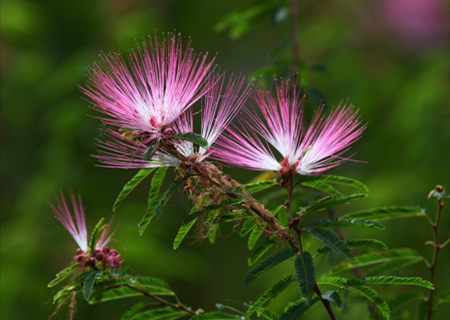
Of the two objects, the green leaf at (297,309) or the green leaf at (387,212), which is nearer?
the green leaf at (297,309)

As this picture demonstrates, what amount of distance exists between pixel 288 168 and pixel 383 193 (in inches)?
100

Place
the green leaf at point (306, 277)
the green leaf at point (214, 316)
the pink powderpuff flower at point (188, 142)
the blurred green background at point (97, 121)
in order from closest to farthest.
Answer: the green leaf at point (306, 277)
the pink powderpuff flower at point (188, 142)
the green leaf at point (214, 316)
the blurred green background at point (97, 121)

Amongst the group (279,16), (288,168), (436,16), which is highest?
(436,16)

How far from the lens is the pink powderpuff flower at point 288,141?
4.28 feet

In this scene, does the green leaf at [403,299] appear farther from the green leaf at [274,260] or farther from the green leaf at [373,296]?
the green leaf at [274,260]

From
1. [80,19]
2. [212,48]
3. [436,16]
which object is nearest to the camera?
[436,16]

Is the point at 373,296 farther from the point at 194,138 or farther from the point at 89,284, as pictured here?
the point at 89,284

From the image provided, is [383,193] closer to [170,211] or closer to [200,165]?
[200,165]

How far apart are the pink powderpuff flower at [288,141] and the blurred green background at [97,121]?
125 centimetres

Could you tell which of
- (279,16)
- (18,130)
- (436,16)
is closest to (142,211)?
(18,130)

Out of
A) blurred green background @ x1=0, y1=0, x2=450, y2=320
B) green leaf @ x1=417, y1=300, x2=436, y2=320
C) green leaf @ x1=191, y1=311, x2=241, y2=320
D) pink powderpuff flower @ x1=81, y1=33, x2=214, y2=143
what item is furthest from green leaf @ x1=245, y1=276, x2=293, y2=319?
blurred green background @ x1=0, y1=0, x2=450, y2=320

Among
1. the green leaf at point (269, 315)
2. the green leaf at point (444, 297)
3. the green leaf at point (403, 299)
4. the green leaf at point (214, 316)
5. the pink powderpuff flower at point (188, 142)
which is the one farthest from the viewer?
the green leaf at point (403, 299)

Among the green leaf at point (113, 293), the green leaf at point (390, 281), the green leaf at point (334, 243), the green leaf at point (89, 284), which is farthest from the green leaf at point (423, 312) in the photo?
the green leaf at point (89, 284)

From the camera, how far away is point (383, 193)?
3.63 metres
